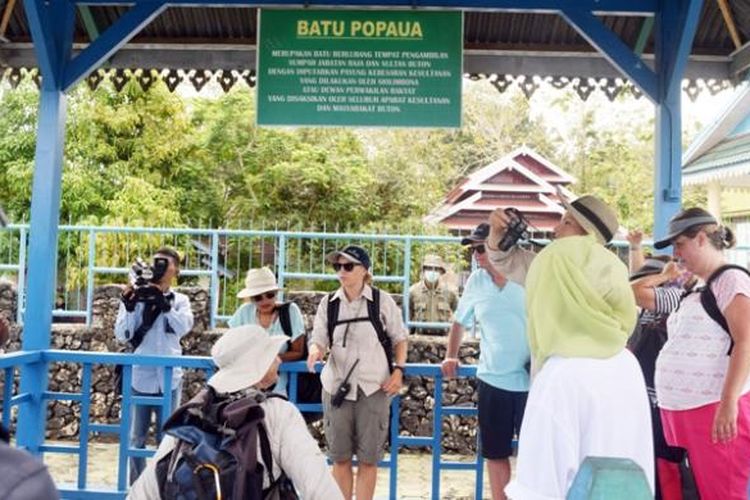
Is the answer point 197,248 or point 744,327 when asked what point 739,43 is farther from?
point 197,248

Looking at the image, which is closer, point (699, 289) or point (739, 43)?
point (699, 289)

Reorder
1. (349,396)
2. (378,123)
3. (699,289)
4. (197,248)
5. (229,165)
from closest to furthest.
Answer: (699,289) < (349,396) < (378,123) < (197,248) < (229,165)

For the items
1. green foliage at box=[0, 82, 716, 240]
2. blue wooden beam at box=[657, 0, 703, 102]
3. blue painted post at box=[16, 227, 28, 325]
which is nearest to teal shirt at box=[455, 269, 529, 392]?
blue wooden beam at box=[657, 0, 703, 102]

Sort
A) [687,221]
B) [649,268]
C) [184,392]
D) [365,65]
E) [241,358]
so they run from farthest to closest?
[184,392]
[365,65]
[649,268]
[687,221]
[241,358]

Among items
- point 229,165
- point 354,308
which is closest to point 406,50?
point 354,308

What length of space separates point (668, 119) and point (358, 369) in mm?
2548

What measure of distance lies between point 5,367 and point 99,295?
4.48m

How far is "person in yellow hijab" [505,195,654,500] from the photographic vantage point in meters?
2.16

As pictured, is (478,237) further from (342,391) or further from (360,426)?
(360,426)

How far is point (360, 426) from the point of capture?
4293 mm

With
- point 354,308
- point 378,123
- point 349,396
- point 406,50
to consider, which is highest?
point 406,50

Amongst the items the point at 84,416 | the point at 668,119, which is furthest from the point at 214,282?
the point at 668,119

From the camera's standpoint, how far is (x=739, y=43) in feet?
17.8

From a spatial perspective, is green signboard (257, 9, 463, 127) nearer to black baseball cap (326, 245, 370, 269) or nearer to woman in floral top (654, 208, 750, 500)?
black baseball cap (326, 245, 370, 269)
